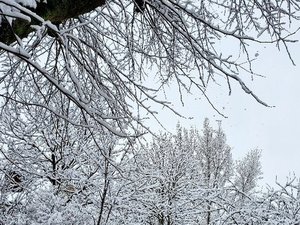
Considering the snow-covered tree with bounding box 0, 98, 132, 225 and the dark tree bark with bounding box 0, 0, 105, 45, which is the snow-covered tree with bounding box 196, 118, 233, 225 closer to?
the snow-covered tree with bounding box 0, 98, 132, 225

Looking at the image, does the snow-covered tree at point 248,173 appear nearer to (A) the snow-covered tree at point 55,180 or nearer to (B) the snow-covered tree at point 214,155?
(B) the snow-covered tree at point 214,155

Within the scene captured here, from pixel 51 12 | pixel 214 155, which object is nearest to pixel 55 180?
pixel 51 12

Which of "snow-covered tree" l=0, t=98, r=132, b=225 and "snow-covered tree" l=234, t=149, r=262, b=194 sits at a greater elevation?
"snow-covered tree" l=234, t=149, r=262, b=194

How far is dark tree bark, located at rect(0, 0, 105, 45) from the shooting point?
1953 millimetres

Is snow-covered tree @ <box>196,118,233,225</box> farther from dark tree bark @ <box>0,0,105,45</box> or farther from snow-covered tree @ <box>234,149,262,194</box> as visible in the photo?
dark tree bark @ <box>0,0,105,45</box>

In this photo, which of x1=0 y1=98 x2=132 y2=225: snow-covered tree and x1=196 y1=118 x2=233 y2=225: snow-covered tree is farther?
x1=196 y1=118 x2=233 y2=225: snow-covered tree

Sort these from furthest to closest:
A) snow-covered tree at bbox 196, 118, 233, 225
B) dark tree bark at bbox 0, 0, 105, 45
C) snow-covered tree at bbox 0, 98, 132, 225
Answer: snow-covered tree at bbox 196, 118, 233, 225 < snow-covered tree at bbox 0, 98, 132, 225 < dark tree bark at bbox 0, 0, 105, 45

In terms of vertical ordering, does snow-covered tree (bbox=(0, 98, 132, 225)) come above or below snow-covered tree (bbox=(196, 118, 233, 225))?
below

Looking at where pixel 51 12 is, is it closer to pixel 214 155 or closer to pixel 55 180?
pixel 55 180

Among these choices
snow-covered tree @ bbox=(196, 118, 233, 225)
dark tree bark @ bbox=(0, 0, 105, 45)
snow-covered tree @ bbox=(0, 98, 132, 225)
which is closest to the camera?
dark tree bark @ bbox=(0, 0, 105, 45)

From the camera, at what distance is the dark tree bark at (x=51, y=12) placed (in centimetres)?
195

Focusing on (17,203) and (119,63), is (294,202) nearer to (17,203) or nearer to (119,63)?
(119,63)

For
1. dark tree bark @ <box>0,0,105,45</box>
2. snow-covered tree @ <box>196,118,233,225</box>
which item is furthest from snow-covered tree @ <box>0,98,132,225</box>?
snow-covered tree @ <box>196,118,233,225</box>

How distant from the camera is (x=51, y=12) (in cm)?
218
